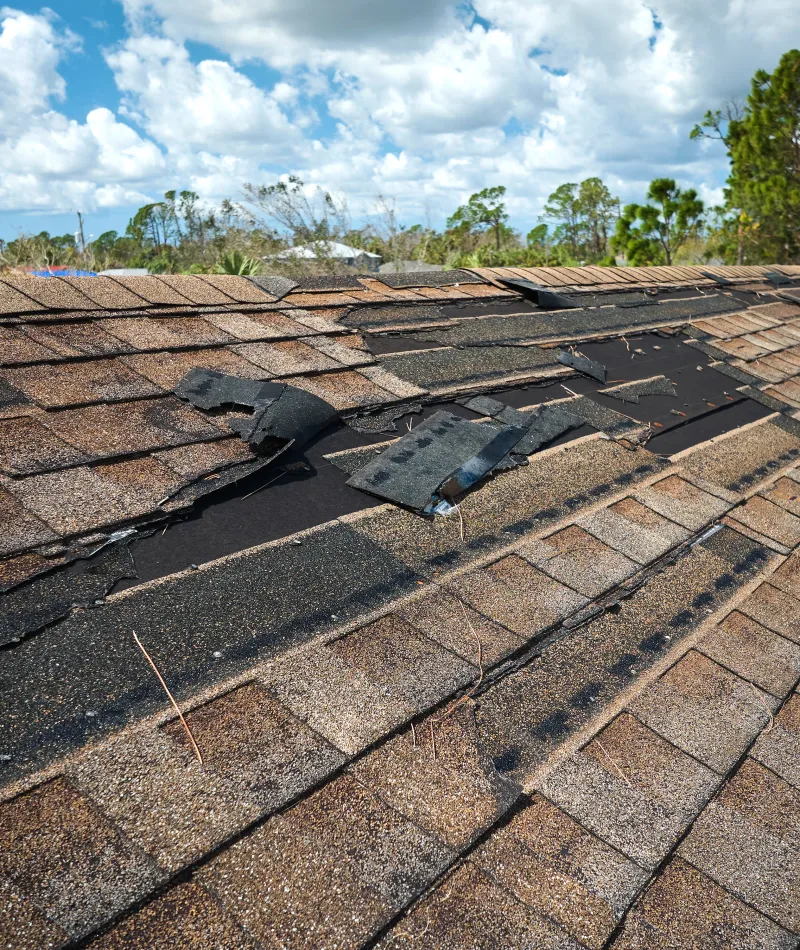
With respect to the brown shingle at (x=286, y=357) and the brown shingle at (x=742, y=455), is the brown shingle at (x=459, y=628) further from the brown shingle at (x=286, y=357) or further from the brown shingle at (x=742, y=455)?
the brown shingle at (x=742, y=455)

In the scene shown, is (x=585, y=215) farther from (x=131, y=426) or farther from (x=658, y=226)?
(x=131, y=426)

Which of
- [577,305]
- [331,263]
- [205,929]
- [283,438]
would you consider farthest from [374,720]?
[331,263]

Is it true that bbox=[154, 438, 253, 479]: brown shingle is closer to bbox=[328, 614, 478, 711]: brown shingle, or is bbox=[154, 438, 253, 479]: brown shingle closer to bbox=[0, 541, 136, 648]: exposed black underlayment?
bbox=[0, 541, 136, 648]: exposed black underlayment

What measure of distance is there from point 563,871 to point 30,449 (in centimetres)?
215

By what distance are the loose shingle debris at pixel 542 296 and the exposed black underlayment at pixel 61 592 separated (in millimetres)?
4846

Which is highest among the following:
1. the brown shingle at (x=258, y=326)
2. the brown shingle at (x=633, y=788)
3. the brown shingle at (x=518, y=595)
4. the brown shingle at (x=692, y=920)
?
the brown shingle at (x=258, y=326)

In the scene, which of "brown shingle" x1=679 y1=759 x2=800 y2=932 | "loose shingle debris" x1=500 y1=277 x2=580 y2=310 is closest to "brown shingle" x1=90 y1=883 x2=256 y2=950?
"brown shingle" x1=679 y1=759 x2=800 y2=932

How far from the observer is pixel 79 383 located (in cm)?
307

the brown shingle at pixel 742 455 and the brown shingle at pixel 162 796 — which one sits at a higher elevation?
the brown shingle at pixel 162 796

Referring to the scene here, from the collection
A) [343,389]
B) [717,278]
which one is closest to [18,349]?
[343,389]

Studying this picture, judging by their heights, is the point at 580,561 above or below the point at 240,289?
below

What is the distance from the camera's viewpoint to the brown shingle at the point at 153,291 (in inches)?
159

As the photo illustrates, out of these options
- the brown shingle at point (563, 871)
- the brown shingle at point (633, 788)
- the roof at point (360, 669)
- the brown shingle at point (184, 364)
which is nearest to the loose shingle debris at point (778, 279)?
the roof at point (360, 669)

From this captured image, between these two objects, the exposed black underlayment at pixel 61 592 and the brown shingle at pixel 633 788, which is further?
the exposed black underlayment at pixel 61 592
